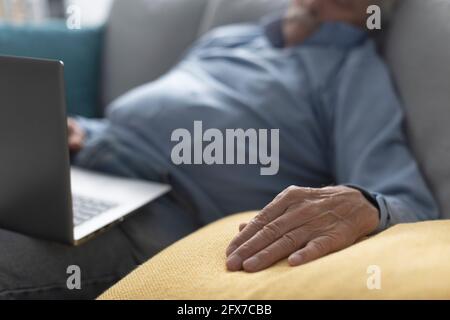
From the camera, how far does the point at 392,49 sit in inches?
44.5

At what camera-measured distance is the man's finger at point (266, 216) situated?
75 centimetres

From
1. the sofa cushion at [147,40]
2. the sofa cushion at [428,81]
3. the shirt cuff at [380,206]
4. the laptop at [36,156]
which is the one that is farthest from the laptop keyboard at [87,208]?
the sofa cushion at [147,40]

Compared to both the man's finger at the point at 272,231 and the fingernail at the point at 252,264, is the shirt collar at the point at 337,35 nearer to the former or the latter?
Answer: the man's finger at the point at 272,231

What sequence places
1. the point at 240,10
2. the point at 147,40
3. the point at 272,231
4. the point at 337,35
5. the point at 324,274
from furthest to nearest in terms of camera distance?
the point at 147,40 < the point at 240,10 < the point at 337,35 < the point at 272,231 < the point at 324,274

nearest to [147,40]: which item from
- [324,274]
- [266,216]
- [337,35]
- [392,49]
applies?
[337,35]

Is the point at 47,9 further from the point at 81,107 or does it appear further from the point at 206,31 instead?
the point at 206,31

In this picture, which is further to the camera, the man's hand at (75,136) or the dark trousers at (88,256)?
the man's hand at (75,136)

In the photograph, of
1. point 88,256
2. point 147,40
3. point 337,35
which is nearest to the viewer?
point 88,256

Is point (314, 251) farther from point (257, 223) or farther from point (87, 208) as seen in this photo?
point (87, 208)

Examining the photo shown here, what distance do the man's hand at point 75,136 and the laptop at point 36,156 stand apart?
1.09 ft

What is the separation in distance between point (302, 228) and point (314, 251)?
5 cm

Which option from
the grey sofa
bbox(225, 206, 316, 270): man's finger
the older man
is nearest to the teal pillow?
the grey sofa
